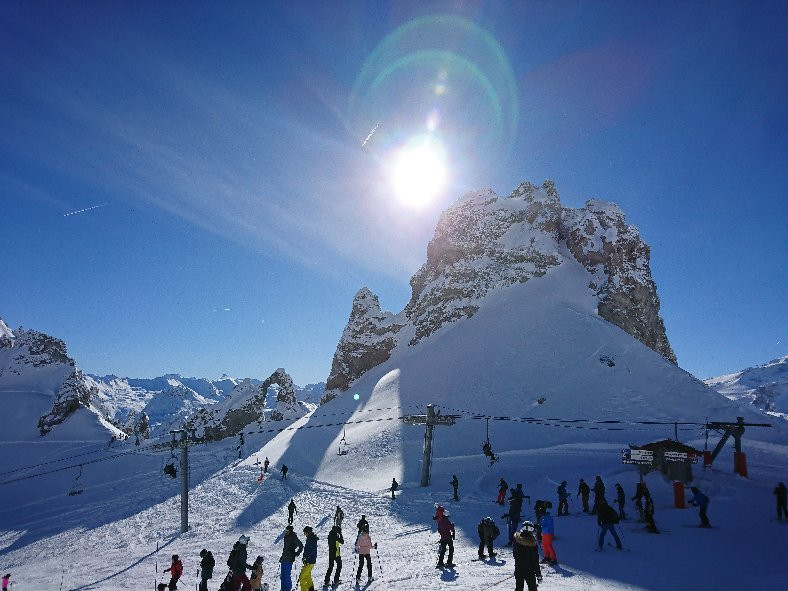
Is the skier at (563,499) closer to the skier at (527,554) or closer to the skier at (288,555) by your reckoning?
the skier at (527,554)

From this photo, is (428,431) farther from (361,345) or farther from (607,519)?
(361,345)

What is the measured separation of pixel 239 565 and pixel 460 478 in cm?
2119

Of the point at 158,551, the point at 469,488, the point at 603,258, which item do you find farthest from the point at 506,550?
the point at 603,258

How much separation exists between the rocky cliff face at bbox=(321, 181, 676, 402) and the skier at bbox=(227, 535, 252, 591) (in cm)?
6347

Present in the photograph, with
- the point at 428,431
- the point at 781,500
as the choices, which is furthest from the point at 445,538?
the point at 428,431

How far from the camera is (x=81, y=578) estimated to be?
19.3m

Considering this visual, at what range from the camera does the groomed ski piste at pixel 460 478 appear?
1375 centimetres

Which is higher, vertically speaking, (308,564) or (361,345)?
(361,345)

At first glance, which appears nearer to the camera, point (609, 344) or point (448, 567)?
point (448, 567)

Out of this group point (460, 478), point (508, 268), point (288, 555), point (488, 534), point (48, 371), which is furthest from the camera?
point (48, 371)

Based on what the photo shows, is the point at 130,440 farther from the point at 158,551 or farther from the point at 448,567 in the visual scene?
the point at 448,567

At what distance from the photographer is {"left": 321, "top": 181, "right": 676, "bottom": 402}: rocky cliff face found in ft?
241

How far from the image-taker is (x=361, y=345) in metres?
84.4

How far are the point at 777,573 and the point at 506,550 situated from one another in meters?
6.97
